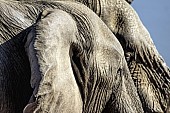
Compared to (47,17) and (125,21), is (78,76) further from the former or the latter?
(125,21)

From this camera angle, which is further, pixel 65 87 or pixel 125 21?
pixel 125 21

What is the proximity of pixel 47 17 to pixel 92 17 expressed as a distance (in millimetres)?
112

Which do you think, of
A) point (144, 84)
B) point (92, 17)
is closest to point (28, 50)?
point (92, 17)

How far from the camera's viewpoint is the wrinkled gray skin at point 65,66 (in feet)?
2.57

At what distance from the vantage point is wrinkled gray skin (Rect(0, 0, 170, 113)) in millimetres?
784

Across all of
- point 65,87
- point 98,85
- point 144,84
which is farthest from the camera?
point 144,84

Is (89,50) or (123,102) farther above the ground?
(89,50)

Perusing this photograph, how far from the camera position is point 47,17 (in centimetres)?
84

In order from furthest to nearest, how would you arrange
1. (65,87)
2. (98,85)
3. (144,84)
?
(144,84), (98,85), (65,87)

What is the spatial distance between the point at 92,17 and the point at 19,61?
0.14m

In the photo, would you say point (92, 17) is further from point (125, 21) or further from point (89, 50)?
point (125, 21)

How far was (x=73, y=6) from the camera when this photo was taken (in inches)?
37.0

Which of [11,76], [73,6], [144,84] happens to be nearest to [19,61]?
[11,76]

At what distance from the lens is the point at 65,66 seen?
2.70 feet
